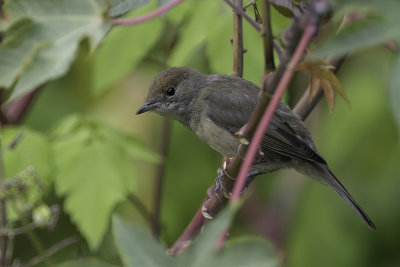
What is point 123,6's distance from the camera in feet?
6.64

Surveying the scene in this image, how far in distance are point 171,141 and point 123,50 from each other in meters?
1.70

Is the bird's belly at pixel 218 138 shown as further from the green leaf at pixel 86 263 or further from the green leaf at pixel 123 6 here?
the green leaf at pixel 86 263

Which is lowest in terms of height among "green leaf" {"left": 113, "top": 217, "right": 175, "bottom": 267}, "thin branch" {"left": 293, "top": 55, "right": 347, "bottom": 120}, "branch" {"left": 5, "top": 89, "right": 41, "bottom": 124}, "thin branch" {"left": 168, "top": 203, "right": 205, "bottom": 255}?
"branch" {"left": 5, "top": 89, "right": 41, "bottom": 124}

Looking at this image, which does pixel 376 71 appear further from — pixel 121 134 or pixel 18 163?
pixel 18 163

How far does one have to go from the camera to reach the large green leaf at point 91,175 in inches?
122

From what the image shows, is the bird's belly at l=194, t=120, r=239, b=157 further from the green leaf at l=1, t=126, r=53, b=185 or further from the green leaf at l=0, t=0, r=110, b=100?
the green leaf at l=0, t=0, r=110, b=100

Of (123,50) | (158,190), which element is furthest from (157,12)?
(158,190)

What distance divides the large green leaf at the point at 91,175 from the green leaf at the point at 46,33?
1.05 m

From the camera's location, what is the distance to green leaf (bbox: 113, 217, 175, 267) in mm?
1384

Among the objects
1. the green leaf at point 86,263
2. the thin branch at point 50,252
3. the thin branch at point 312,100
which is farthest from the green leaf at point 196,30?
the green leaf at point 86,263

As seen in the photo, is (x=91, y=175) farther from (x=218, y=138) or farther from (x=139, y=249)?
(x=139, y=249)

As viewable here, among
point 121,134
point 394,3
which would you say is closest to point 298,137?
point 121,134

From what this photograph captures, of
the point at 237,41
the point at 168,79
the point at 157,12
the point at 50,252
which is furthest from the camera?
the point at 168,79

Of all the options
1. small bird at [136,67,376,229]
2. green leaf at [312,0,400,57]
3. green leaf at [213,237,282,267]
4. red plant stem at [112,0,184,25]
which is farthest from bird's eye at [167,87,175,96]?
green leaf at [213,237,282,267]
